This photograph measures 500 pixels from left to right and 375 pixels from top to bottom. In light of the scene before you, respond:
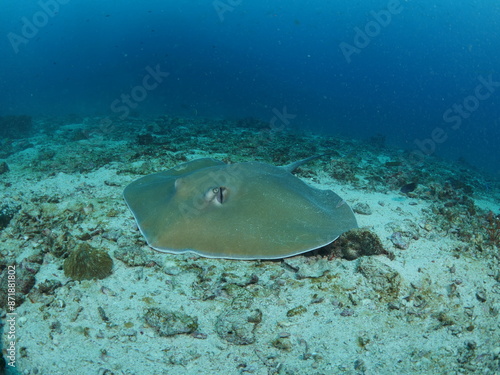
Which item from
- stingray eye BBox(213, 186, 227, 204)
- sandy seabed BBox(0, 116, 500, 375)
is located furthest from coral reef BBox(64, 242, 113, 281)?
stingray eye BBox(213, 186, 227, 204)

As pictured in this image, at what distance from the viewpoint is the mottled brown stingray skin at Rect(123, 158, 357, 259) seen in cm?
318

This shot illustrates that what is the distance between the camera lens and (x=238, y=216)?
3.48m

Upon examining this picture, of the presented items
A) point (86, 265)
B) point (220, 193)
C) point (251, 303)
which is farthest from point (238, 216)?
point (86, 265)

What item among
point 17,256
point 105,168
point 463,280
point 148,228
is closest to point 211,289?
point 148,228

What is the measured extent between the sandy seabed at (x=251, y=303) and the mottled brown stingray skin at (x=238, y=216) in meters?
0.38

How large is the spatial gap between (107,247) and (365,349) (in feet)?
10.4

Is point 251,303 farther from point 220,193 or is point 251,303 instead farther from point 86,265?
point 86,265

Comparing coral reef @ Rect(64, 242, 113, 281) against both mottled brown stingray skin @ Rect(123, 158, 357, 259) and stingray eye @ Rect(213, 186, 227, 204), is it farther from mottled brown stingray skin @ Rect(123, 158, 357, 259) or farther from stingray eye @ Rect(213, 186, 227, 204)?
stingray eye @ Rect(213, 186, 227, 204)

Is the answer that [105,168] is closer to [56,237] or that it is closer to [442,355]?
[56,237]

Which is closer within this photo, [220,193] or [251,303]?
[251,303]

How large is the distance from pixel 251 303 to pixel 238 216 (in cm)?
98

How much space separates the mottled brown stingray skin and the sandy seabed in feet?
1.25

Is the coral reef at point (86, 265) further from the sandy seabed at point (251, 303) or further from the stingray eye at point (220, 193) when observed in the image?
the stingray eye at point (220, 193)

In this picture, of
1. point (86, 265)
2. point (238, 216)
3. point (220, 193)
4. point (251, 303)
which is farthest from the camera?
point (220, 193)
